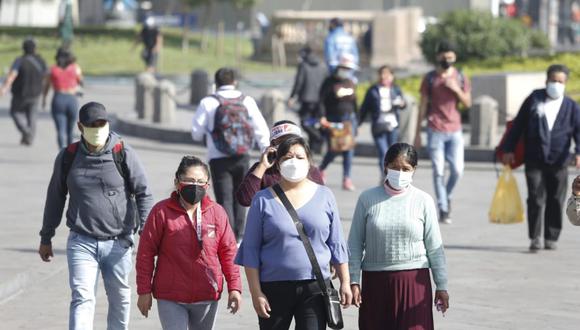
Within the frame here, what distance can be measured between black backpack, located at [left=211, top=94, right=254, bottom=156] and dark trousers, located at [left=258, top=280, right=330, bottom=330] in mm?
5139

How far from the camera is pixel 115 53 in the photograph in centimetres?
4578

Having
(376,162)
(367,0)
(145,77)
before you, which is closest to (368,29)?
(367,0)

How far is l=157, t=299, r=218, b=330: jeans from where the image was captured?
25.7 feet

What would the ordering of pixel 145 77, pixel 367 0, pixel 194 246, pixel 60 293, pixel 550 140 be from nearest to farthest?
1. pixel 194 246
2. pixel 60 293
3. pixel 550 140
4. pixel 145 77
5. pixel 367 0

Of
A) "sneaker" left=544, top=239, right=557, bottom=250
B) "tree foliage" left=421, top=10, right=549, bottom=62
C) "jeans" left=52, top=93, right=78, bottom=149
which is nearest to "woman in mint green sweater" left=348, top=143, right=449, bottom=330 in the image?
"sneaker" left=544, top=239, right=557, bottom=250

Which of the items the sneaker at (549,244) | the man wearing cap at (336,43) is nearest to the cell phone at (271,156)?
the sneaker at (549,244)

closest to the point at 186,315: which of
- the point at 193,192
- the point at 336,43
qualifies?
the point at 193,192

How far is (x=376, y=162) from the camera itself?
71.8ft

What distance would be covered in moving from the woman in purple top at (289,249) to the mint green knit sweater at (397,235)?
11.0 inches

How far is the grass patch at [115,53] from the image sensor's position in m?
43.6

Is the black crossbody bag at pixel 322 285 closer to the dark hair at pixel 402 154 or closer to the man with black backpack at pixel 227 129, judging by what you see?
the dark hair at pixel 402 154

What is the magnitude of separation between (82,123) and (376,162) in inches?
529

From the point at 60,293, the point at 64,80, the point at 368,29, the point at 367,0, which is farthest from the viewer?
the point at 367,0

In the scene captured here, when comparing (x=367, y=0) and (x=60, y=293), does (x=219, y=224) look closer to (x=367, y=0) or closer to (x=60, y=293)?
(x=60, y=293)
